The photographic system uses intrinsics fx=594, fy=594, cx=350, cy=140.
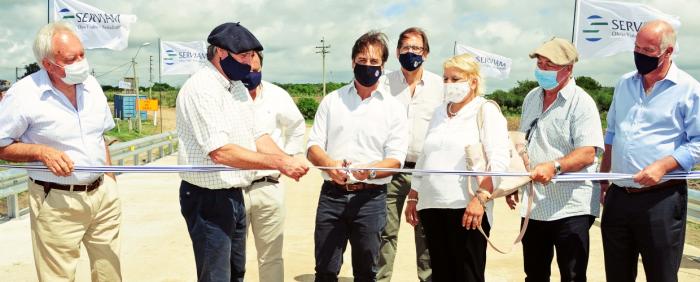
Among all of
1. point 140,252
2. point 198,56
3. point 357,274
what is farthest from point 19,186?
point 198,56

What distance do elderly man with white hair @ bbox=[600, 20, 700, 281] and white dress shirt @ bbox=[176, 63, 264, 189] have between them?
7.58ft

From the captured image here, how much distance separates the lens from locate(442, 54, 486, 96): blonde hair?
11.9 ft

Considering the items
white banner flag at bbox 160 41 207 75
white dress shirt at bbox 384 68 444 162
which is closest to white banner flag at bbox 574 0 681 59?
white dress shirt at bbox 384 68 444 162

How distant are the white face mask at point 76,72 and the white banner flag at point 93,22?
1012 centimetres

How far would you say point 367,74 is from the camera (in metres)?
4.15

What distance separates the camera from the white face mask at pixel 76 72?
3.54 metres

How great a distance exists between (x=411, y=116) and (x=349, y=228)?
121cm

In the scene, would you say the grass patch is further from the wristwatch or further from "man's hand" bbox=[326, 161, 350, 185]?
the wristwatch

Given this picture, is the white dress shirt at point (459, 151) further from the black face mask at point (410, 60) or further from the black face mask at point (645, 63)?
the black face mask at point (410, 60)

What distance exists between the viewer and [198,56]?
21.1m

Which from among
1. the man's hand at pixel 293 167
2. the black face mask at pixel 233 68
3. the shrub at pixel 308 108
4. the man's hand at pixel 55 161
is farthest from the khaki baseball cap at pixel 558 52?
the shrub at pixel 308 108

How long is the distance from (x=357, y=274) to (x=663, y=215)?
78.0 inches

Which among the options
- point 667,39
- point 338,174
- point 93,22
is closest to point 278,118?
point 338,174

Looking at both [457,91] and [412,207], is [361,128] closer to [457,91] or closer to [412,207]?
[412,207]
